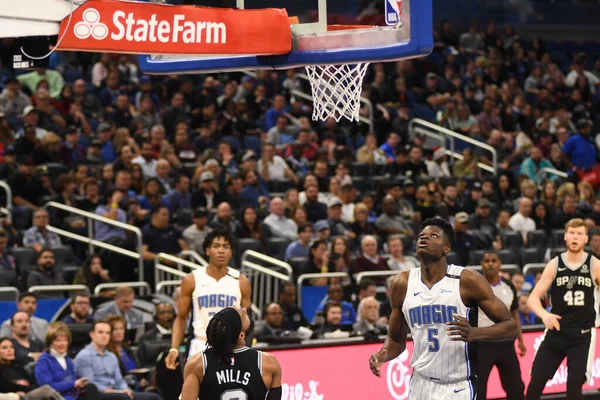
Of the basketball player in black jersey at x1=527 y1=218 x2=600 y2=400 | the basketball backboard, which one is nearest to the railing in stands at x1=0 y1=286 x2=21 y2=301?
the basketball backboard

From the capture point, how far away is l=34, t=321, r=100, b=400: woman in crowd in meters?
9.88

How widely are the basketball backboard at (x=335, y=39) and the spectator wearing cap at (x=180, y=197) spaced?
638cm

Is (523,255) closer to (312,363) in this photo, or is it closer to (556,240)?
(556,240)

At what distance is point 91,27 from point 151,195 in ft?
25.7

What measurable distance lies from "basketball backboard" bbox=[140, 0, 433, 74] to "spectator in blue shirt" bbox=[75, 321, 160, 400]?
10.5 ft

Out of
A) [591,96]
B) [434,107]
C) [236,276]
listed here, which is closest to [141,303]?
[236,276]

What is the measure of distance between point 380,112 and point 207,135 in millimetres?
3764

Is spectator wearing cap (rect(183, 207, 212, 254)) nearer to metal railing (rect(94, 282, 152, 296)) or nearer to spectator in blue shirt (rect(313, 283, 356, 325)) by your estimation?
metal railing (rect(94, 282, 152, 296))

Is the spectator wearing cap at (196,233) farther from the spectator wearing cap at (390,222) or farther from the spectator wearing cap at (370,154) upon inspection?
the spectator wearing cap at (370,154)

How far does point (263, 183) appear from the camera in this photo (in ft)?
50.8

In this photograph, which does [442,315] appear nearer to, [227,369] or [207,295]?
[227,369]

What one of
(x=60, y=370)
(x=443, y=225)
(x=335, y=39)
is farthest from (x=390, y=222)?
(x=443, y=225)

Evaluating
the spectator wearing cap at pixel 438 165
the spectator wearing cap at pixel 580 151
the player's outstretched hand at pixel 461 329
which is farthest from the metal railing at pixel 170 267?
the spectator wearing cap at pixel 580 151

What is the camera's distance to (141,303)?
1222cm
